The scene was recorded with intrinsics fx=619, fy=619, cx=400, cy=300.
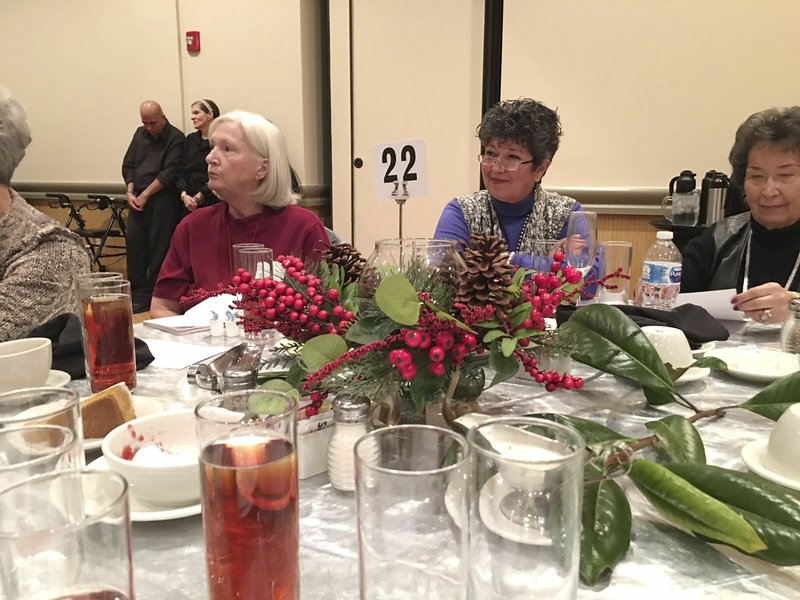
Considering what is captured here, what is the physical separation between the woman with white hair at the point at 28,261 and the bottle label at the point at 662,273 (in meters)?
1.41

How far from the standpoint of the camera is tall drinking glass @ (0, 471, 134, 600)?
354mm

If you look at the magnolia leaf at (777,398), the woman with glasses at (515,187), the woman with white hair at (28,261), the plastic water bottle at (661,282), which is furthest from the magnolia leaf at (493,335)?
the woman with glasses at (515,187)

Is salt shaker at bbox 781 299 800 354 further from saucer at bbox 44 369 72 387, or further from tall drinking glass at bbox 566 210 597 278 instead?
saucer at bbox 44 369 72 387

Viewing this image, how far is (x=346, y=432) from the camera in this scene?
675mm

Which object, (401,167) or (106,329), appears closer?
(106,329)

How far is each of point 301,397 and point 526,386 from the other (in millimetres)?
444

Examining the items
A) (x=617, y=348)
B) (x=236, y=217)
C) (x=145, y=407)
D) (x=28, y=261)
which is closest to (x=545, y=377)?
(x=617, y=348)

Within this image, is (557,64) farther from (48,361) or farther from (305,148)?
(48,361)

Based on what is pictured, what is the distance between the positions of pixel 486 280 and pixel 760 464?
Result: 0.38 m

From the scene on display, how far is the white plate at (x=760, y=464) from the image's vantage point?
0.65 metres

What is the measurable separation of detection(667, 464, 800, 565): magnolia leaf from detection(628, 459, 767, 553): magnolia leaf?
0.02 metres

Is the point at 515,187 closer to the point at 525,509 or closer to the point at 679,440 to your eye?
the point at 679,440

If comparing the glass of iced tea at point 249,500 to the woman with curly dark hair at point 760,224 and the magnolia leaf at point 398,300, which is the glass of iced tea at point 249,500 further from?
the woman with curly dark hair at point 760,224

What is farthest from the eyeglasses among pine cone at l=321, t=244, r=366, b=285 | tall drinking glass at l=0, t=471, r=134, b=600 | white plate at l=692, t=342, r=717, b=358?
tall drinking glass at l=0, t=471, r=134, b=600
